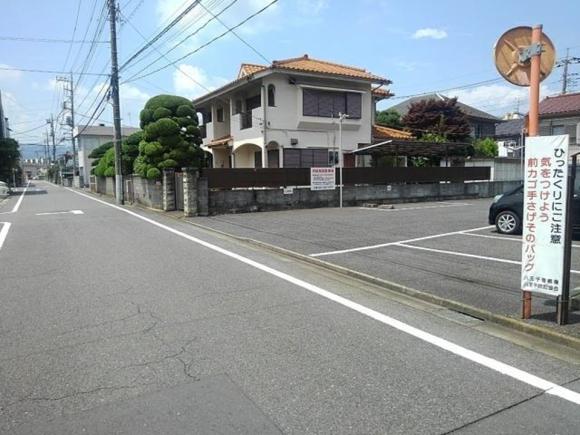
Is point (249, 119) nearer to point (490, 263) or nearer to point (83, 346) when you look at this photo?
point (490, 263)

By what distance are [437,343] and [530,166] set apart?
2.09m

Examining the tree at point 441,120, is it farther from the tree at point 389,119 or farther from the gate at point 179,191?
the gate at point 179,191

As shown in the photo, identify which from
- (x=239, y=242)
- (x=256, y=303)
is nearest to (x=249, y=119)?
(x=239, y=242)

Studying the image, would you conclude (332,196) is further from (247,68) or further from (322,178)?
(247,68)

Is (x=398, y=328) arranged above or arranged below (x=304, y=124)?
below

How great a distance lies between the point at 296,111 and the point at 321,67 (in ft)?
11.6

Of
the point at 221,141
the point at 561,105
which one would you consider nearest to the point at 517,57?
the point at 221,141

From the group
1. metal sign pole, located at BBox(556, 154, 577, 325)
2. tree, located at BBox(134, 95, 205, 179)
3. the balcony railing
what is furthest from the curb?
the balcony railing

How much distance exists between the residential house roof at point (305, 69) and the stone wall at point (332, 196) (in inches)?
250

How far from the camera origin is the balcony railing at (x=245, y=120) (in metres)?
24.3

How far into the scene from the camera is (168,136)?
21797 millimetres

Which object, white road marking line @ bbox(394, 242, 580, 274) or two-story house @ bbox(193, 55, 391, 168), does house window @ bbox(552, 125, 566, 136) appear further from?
white road marking line @ bbox(394, 242, 580, 274)

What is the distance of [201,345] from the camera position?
4500 millimetres

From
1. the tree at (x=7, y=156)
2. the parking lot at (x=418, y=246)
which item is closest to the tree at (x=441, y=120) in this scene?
the parking lot at (x=418, y=246)
